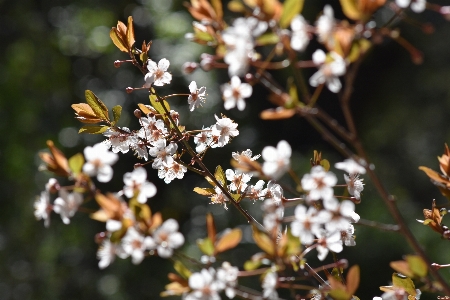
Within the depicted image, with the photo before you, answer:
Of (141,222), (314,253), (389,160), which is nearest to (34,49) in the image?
(314,253)

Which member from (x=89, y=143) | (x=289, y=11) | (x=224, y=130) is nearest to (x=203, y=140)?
(x=224, y=130)

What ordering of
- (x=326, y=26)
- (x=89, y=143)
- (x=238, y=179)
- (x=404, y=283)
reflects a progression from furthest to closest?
(x=89, y=143), (x=238, y=179), (x=404, y=283), (x=326, y=26)

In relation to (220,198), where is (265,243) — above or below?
above

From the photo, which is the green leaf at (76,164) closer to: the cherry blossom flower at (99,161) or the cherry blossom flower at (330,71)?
the cherry blossom flower at (99,161)

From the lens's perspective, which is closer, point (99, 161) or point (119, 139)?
point (99, 161)

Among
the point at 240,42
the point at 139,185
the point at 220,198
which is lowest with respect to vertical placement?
the point at 220,198

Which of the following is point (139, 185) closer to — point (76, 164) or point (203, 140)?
point (76, 164)
